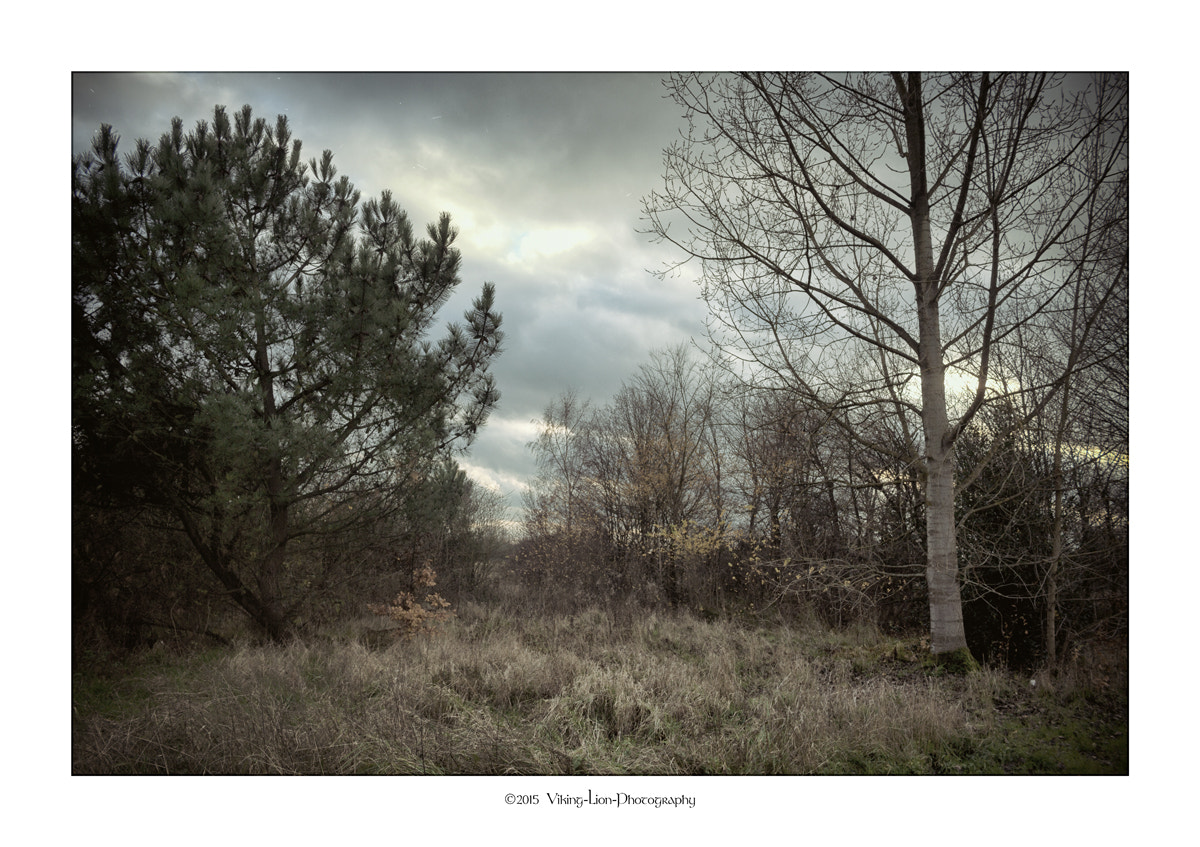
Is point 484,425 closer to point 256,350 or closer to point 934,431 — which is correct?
point 256,350

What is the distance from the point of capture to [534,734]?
295 centimetres

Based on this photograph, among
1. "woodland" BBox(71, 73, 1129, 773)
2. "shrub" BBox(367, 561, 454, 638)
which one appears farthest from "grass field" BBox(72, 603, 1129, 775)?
"shrub" BBox(367, 561, 454, 638)

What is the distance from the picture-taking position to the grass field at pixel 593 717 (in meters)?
2.59

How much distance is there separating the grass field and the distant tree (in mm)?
1314

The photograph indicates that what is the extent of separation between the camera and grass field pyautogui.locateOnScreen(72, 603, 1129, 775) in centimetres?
259

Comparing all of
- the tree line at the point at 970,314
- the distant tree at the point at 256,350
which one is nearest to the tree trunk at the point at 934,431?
the tree line at the point at 970,314

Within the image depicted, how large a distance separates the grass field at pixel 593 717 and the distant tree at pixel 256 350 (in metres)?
1.31

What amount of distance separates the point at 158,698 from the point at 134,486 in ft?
5.69

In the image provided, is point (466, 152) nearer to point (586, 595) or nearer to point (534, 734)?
point (534, 734)

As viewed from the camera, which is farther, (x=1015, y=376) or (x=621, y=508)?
(x=621, y=508)

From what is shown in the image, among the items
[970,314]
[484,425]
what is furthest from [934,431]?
[484,425]

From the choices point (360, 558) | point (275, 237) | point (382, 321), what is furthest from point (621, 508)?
point (275, 237)

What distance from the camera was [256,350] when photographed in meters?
5.06
